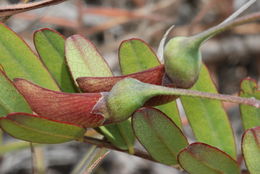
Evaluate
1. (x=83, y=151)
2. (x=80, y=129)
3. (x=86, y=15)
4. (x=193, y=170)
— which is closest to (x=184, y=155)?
(x=193, y=170)

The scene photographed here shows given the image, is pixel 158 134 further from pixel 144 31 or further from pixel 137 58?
pixel 144 31

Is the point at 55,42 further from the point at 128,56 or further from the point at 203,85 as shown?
the point at 203,85

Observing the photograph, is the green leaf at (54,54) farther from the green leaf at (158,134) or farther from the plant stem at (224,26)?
the plant stem at (224,26)

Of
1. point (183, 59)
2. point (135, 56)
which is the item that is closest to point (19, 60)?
point (135, 56)

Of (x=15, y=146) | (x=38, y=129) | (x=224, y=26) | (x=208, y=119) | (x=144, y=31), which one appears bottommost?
(x=144, y=31)

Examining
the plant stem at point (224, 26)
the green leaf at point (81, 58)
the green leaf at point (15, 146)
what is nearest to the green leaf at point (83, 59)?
the green leaf at point (81, 58)

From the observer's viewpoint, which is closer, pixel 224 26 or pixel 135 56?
pixel 224 26

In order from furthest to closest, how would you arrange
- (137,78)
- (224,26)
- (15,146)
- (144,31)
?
(144,31), (15,146), (137,78), (224,26)
